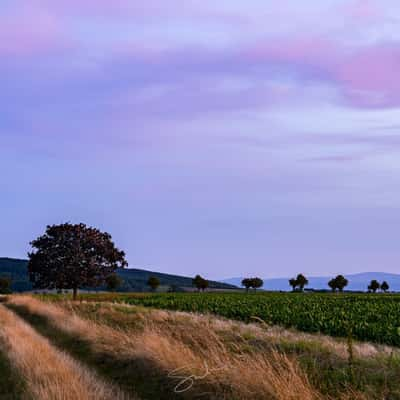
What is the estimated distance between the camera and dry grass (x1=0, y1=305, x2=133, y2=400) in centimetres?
1001

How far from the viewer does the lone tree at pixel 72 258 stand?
64875mm

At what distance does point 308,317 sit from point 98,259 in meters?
34.9

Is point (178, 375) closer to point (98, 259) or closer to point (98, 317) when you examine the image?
point (98, 317)

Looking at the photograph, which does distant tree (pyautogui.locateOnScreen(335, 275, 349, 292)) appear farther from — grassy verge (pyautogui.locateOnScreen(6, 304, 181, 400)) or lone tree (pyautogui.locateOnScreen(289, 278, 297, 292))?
grassy verge (pyautogui.locateOnScreen(6, 304, 181, 400))

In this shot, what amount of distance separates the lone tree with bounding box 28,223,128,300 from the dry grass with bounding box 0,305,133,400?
1846 inches

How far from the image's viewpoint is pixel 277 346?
1515 centimetres

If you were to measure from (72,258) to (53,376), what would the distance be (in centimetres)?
5403

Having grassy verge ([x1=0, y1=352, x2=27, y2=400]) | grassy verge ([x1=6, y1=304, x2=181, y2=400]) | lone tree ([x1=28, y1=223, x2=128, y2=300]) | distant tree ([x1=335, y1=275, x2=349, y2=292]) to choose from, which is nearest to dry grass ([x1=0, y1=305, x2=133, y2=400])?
grassy verge ([x1=0, y1=352, x2=27, y2=400])

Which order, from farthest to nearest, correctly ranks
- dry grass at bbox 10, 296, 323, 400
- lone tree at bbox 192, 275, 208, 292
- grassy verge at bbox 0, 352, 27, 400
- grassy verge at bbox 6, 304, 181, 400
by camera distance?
lone tree at bbox 192, 275, 208, 292 → grassy verge at bbox 6, 304, 181, 400 → grassy verge at bbox 0, 352, 27, 400 → dry grass at bbox 10, 296, 323, 400

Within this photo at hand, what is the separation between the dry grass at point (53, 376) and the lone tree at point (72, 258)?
4690 cm

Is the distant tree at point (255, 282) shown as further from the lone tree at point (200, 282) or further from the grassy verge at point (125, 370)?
the grassy verge at point (125, 370)

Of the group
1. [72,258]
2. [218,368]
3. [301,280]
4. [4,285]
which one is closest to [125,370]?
[218,368]

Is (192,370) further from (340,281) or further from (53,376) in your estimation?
(340,281)

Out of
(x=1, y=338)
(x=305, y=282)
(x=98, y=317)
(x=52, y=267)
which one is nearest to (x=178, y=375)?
(x=1, y=338)
